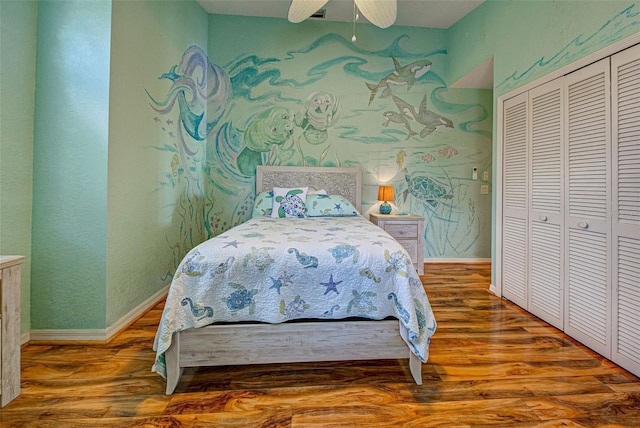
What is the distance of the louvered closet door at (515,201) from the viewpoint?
2.48 m

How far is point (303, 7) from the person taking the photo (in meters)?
2.29

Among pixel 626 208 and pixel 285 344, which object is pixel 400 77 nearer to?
pixel 626 208

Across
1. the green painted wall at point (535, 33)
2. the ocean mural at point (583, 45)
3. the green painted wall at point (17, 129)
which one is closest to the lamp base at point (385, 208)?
the green painted wall at point (535, 33)

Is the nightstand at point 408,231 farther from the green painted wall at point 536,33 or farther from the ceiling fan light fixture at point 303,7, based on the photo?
the ceiling fan light fixture at point 303,7

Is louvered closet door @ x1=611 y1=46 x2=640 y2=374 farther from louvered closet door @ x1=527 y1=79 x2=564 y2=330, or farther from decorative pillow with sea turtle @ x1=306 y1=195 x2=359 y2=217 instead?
decorative pillow with sea turtle @ x1=306 y1=195 x2=359 y2=217

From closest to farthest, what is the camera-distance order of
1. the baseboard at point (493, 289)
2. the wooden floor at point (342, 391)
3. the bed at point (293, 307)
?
the wooden floor at point (342, 391), the bed at point (293, 307), the baseboard at point (493, 289)

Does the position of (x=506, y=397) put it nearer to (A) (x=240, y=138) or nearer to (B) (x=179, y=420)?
(B) (x=179, y=420)

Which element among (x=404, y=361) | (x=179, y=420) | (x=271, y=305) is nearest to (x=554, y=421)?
(x=404, y=361)

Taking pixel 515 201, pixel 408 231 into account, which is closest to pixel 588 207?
pixel 515 201

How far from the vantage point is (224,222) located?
377 centimetres

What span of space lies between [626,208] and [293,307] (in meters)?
1.90

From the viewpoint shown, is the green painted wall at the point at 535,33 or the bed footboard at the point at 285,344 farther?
the green painted wall at the point at 535,33

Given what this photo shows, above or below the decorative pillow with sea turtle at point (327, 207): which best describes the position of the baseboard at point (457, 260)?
below

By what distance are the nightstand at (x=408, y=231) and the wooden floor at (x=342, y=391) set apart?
1.54 meters
